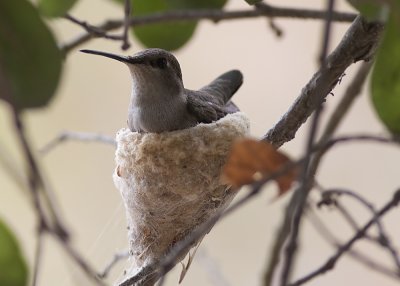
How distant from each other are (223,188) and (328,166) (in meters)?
1.30

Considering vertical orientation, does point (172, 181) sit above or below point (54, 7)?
below

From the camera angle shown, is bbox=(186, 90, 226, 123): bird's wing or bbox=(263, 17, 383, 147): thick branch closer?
bbox=(263, 17, 383, 147): thick branch

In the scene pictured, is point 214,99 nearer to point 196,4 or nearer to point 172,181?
point 172,181

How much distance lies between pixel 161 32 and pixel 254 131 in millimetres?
1080

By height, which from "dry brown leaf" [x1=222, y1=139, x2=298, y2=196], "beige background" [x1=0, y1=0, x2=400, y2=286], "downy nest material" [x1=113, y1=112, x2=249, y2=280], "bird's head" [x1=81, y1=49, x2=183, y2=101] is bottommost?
"beige background" [x1=0, y1=0, x2=400, y2=286]

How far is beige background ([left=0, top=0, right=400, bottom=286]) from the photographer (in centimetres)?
248

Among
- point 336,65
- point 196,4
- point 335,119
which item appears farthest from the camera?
point 335,119

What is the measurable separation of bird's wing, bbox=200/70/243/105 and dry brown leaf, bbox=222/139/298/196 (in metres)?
0.97

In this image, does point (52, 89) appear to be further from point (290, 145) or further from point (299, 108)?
point (290, 145)

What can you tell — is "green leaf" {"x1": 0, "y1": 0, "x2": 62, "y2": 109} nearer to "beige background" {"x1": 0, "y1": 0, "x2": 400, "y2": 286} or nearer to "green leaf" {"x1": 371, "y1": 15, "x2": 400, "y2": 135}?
"green leaf" {"x1": 371, "y1": 15, "x2": 400, "y2": 135}

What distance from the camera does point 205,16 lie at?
4.01ft

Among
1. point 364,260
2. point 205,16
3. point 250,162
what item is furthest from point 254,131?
point 250,162

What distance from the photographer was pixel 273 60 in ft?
8.59

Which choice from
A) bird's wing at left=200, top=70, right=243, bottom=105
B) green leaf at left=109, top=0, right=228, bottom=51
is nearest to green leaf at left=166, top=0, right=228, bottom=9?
green leaf at left=109, top=0, right=228, bottom=51
